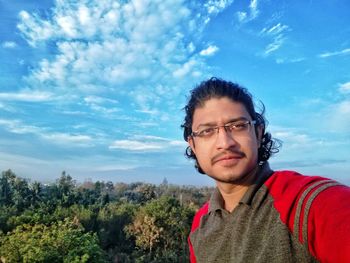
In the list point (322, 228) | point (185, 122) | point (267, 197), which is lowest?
point (322, 228)

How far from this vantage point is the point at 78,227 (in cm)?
996

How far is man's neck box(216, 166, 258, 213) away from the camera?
1.82 m

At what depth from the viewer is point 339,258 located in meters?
1.18

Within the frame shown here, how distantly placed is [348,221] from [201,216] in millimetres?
1110

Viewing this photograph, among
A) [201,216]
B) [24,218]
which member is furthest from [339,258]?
[24,218]

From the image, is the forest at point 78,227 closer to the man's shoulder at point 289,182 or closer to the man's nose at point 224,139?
the man's nose at point 224,139

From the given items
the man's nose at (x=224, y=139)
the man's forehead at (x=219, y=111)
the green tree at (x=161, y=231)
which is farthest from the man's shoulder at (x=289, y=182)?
the green tree at (x=161, y=231)

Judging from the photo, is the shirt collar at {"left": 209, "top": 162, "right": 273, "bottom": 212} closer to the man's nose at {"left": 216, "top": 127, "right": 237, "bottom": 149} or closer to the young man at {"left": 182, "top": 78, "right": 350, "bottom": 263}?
the young man at {"left": 182, "top": 78, "right": 350, "bottom": 263}

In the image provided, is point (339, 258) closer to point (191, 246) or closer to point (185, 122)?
point (191, 246)

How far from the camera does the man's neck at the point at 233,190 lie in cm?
182

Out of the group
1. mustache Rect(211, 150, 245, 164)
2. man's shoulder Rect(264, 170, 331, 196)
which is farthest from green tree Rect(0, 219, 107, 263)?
man's shoulder Rect(264, 170, 331, 196)

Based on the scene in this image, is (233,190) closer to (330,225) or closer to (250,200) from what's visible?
(250,200)

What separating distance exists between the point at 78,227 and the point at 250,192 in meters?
9.11

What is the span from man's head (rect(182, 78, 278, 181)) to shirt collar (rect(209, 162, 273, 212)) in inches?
2.3
